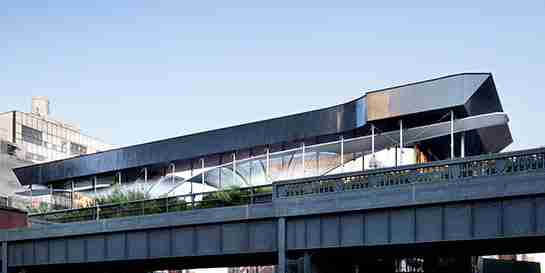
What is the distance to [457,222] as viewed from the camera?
30.7 metres

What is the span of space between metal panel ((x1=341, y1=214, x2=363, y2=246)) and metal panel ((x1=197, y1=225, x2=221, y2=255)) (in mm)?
7113

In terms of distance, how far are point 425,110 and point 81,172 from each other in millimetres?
39285

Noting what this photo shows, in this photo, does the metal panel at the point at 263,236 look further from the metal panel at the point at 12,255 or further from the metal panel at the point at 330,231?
the metal panel at the point at 12,255

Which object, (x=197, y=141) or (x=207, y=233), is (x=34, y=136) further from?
(x=207, y=233)

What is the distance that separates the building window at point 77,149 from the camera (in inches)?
6019

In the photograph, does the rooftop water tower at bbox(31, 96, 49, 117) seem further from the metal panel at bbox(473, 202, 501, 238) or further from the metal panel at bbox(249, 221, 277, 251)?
the metal panel at bbox(473, 202, 501, 238)

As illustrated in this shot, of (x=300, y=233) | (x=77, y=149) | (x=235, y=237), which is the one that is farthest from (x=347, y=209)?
(x=77, y=149)

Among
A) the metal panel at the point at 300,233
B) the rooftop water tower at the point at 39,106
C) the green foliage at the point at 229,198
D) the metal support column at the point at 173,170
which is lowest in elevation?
the metal panel at the point at 300,233

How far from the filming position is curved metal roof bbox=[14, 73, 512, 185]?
4766 cm

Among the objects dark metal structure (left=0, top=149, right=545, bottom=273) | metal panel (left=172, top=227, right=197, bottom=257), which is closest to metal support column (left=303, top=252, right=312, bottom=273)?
dark metal structure (left=0, top=149, right=545, bottom=273)

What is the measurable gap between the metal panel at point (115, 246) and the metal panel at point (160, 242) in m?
2.02

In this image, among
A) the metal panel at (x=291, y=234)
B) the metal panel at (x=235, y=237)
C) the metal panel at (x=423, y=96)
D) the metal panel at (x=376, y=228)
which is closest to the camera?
the metal panel at (x=376, y=228)

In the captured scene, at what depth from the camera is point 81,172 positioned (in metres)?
76.1

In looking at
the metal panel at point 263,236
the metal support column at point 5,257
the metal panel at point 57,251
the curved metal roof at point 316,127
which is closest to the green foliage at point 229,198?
the metal panel at point 263,236
